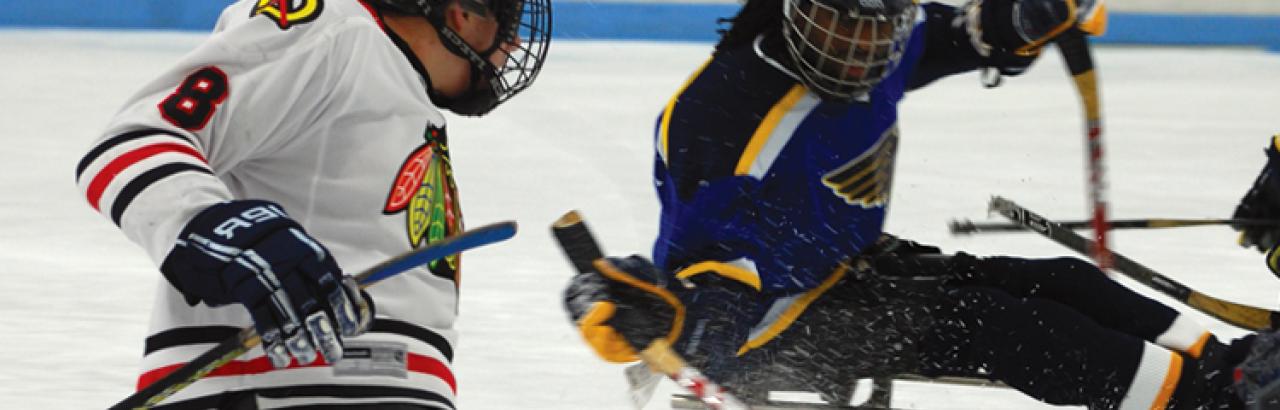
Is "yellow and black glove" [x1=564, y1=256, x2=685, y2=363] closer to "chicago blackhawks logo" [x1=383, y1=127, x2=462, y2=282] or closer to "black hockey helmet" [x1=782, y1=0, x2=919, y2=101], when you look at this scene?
"chicago blackhawks logo" [x1=383, y1=127, x2=462, y2=282]

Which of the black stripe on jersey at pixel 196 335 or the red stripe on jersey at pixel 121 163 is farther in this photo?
the black stripe on jersey at pixel 196 335

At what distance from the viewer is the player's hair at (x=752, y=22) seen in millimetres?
2398

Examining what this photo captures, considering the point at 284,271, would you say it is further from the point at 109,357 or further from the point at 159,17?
the point at 159,17

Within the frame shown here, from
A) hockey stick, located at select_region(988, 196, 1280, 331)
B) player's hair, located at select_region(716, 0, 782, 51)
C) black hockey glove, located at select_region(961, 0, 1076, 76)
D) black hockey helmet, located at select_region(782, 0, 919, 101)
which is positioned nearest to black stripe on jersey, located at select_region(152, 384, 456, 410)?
black hockey helmet, located at select_region(782, 0, 919, 101)

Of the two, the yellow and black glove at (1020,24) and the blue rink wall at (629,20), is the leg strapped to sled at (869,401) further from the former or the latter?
the blue rink wall at (629,20)

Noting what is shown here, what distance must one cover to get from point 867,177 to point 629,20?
29.1 ft

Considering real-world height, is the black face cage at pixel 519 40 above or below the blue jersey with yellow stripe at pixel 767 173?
above

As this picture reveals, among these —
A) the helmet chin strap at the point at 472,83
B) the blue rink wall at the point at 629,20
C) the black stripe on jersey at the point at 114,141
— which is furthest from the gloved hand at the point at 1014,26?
the blue rink wall at the point at 629,20

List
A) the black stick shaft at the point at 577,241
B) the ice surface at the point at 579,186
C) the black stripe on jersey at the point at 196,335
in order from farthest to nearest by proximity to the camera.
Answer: the ice surface at the point at 579,186, the black stick shaft at the point at 577,241, the black stripe on jersey at the point at 196,335

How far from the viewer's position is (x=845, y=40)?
2.20 meters

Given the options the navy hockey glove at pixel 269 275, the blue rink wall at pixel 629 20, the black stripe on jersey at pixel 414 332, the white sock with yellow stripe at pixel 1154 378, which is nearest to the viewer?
the navy hockey glove at pixel 269 275

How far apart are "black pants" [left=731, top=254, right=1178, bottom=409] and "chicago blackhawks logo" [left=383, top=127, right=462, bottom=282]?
61 cm

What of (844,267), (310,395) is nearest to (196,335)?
(310,395)

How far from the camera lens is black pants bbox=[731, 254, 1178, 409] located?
2168mm
